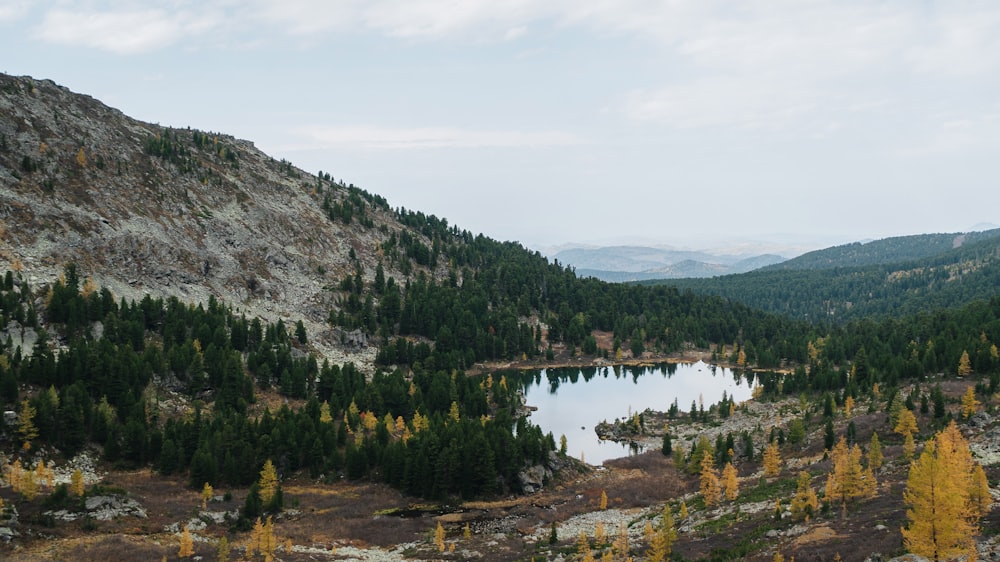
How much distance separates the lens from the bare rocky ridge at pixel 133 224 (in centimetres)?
13575

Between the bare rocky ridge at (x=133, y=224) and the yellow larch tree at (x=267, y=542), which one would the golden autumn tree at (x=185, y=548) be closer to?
the yellow larch tree at (x=267, y=542)

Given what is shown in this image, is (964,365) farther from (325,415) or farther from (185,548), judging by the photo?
(185,548)

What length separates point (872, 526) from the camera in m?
45.4

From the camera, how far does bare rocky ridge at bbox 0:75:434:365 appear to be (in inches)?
5344

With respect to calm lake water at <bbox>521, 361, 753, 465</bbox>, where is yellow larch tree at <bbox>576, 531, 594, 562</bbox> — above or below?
above

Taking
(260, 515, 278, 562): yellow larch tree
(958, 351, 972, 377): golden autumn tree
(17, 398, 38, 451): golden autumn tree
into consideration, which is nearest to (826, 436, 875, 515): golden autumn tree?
(260, 515, 278, 562): yellow larch tree

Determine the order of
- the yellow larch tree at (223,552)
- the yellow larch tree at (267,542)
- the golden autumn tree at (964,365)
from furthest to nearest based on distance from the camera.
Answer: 1. the golden autumn tree at (964,365)
2. the yellow larch tree at (267,542)
3. the yellow larch tree at (223,552)

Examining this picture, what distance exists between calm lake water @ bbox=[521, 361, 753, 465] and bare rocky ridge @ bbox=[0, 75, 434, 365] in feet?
155

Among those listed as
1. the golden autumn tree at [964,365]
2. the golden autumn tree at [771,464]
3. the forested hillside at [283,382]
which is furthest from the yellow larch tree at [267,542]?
the golden autumn tree at [964,365]

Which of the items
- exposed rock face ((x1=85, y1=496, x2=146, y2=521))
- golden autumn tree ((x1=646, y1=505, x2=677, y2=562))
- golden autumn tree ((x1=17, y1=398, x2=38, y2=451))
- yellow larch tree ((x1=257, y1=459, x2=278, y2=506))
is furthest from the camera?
golden autumn tree ((x1=17, y1=398, x2=38, y2=451))

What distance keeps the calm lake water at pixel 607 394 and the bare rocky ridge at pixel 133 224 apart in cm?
4722

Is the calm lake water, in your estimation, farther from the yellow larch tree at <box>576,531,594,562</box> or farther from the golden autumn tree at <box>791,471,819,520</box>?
the golden autumn tree at <box>791,471,819,520</box>

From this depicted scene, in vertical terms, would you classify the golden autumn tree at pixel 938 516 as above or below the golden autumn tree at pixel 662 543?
above

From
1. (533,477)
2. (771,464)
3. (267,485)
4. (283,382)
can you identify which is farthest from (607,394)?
(267,485)
